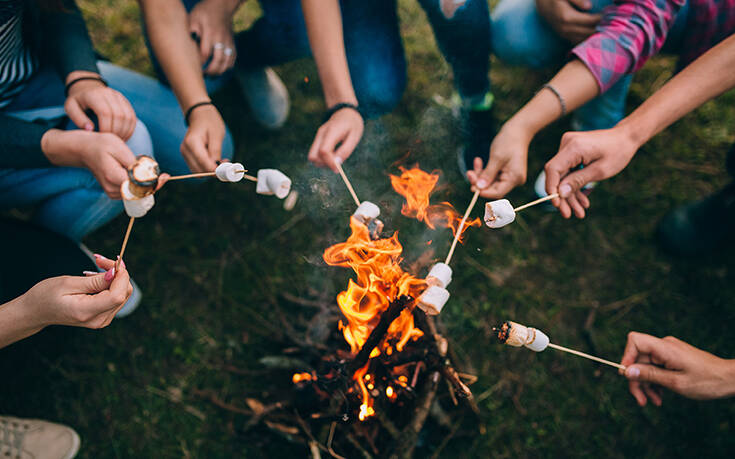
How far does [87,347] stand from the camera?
257 centimetres

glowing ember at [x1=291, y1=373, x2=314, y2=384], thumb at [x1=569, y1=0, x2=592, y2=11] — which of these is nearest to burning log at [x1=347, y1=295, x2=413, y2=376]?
glowing ember at [x1=291, y1=373, x2=314, y2=384]

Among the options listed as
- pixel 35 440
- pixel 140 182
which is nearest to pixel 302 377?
pixel 140 182

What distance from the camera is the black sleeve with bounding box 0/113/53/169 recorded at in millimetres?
1863

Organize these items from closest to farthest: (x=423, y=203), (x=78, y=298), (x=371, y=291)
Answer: (x=78, y=298)
(x=371, y=291)
(x=423, y=203)

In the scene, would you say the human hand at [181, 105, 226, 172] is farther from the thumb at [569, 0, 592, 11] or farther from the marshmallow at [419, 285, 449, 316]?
the thumb at [569, 0, 592, 11]

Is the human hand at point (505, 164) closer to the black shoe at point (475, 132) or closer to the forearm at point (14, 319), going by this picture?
the black shoe at point (475, 132)

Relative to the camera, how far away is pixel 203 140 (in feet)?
6.59

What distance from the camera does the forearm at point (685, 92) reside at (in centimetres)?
185

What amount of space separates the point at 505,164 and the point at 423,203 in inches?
18.5

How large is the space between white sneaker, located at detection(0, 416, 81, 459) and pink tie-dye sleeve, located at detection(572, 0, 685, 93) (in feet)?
10.4

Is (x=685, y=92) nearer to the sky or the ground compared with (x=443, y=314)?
nearer to the sky

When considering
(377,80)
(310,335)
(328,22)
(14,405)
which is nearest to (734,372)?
(310,335)

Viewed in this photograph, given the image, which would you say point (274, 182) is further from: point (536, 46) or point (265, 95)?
point (536, 46)

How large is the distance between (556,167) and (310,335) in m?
1.45
